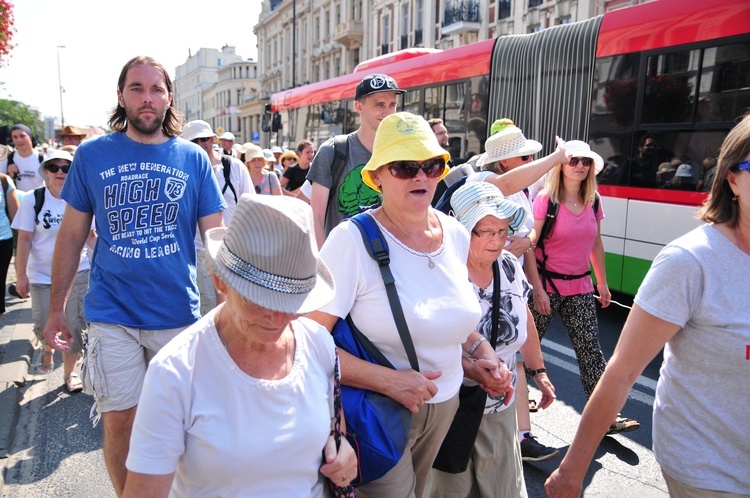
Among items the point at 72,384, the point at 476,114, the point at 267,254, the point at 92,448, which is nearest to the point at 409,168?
the point at 267,254

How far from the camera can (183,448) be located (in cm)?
155

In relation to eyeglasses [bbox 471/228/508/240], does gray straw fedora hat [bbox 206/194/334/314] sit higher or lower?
higher

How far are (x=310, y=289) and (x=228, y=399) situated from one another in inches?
13.6

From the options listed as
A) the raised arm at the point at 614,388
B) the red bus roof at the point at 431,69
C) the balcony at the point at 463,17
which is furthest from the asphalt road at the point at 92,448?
the balcony at the point at 463,17

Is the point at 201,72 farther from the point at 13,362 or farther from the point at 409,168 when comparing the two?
the point at 409,168

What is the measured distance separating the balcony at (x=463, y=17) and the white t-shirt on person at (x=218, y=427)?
29.2 meters

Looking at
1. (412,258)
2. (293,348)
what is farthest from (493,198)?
(293,348)

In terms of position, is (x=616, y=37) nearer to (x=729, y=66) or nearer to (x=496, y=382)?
(x=729, y=66)

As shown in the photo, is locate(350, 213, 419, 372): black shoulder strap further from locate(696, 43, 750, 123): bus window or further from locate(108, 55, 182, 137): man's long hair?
locate(696, 43, 750, 123): bus window

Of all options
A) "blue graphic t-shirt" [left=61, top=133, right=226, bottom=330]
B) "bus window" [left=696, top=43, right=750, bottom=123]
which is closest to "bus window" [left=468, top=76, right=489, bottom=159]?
"bus window" [left=696, top=43, right=750, bottom=123]

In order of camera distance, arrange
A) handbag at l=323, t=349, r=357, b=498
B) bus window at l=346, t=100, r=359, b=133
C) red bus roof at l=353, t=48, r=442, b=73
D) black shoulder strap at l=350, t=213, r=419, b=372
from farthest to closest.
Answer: bus window at l=346, t=100, r=359, b=133, red bus roof at l=353, t=48, r=442, b=73, black shoulder strap at l=350, t=213, r=419, b=372, handbag at l=323, t=349, r=357, b=498

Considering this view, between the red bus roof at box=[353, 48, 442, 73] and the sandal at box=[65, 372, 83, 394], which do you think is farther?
the red bus roof at box=[353, 48, 442, 73]

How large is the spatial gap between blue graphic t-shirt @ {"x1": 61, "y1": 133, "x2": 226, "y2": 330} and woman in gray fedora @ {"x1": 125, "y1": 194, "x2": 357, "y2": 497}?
4.42 ft

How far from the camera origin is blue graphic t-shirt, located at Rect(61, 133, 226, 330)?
114 inches
